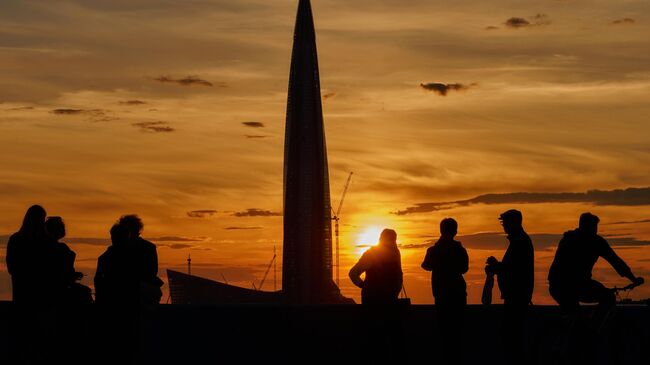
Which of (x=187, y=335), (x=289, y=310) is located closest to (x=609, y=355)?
(x=289, y=310)

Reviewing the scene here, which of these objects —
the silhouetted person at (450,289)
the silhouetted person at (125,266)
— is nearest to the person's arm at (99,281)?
the silhouetted person at (125,266)

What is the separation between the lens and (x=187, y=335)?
915 inches

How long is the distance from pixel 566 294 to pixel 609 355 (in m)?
1.88

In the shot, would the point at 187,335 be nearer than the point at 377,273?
No

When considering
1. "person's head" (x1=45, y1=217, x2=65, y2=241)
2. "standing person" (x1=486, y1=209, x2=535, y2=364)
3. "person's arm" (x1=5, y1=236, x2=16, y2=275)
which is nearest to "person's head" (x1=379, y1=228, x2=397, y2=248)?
"standing person" (x1=486, y1=209, x2=535, y2=364)

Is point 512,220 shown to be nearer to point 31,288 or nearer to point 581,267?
point 581,267

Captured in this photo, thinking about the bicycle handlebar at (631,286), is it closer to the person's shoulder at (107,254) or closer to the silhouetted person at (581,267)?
the silhouetted person at (581,267)

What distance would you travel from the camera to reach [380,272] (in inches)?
830

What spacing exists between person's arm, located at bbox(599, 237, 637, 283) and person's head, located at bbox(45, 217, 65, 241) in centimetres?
832

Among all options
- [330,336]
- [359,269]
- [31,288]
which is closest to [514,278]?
[359,269]

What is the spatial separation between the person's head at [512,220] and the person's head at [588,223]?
1058 mm

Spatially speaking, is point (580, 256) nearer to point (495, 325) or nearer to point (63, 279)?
point (495, 325)

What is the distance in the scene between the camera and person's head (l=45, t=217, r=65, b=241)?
19.3m

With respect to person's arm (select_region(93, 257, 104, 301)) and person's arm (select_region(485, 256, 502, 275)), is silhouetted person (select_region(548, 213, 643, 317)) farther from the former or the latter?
person's arm (select_region(93, 257, 104, 301))
